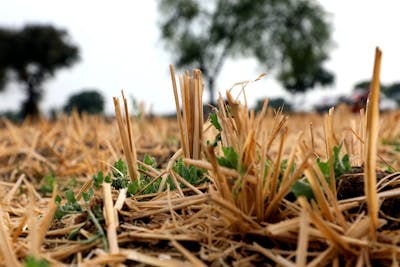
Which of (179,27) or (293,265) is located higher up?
(179,27)

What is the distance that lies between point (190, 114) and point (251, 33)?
36329mm

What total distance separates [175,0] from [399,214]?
123 ft

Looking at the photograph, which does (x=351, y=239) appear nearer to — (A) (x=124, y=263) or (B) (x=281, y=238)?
(B) (x=281, y=238)

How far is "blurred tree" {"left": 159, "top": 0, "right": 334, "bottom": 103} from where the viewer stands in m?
36.5

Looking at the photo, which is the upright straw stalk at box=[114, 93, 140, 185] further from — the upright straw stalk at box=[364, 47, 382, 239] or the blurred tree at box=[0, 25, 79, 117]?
the blurred tree at box=[0, 25, 79, 117]

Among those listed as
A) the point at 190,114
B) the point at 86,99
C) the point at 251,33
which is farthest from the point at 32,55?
the point at 190,114

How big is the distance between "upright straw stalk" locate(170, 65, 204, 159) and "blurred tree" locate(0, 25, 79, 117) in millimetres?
37955

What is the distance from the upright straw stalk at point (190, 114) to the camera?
1.53 meters

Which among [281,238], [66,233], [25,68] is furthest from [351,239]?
[25,68]

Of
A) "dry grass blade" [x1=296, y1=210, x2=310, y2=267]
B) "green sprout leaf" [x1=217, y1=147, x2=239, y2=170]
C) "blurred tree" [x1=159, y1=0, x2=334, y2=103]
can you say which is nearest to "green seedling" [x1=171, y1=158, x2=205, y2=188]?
"green sprout leaf" [x1=217, y1=147, x2=239, y2=170]

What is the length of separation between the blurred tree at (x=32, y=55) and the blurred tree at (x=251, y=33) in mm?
8516

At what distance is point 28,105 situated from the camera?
3966cm

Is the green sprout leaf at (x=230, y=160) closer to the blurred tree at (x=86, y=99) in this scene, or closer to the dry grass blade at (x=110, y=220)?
the dry grass blade at (x=110, y=220)

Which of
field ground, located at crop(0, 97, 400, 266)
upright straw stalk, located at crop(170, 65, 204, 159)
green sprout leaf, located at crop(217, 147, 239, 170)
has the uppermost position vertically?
upright straw stalk, located at crop(170, 65, 204, 159)
